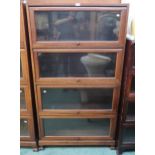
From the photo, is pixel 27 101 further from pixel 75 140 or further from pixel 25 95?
pixel 75 140

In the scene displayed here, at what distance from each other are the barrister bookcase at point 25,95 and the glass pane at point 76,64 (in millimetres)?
115

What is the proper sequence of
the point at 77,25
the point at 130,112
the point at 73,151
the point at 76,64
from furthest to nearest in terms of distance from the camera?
the point at 73,151 < the point at 130,112 < the point at 76,64 < the point at 77,25

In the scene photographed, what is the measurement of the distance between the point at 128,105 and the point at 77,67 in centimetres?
54

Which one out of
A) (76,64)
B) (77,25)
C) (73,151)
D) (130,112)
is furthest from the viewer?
(73,151)

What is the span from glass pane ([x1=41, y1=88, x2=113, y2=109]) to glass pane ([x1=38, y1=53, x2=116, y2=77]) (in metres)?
0.14

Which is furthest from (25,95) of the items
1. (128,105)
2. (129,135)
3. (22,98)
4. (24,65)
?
(129,135)

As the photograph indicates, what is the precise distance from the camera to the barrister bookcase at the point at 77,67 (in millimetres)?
1266

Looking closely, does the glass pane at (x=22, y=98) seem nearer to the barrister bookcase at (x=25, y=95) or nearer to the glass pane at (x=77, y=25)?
the barrister bookcase at (x=25, y=95)

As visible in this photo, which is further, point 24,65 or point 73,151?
point 73,151

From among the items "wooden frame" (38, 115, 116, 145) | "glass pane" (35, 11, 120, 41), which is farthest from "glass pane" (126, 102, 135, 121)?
"glass pane" (35, 11, 120, 41)

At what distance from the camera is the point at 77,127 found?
1.70 m

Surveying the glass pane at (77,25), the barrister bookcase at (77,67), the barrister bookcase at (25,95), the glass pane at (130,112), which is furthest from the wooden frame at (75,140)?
the glass pane at (77,25)

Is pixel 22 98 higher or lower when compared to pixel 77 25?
lower
